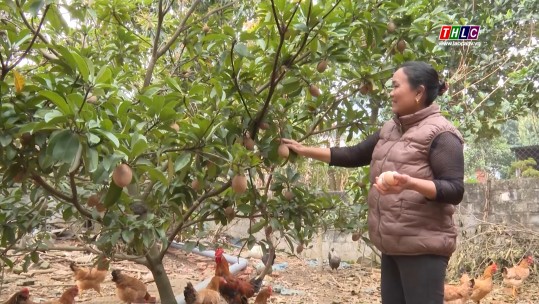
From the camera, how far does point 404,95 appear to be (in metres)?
2.16

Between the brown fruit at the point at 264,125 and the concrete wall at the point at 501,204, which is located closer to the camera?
the brown fruit at the point at 264,125

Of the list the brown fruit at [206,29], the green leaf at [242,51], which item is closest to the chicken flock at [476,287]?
the brown fruit at [206,29]

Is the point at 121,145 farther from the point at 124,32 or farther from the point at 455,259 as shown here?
the point at 455,259

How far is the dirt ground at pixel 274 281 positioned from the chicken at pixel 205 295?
1.11 meters

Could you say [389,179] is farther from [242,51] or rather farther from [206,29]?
[206,29]

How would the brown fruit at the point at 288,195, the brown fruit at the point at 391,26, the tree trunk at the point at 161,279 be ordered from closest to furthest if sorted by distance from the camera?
1. the brown fruit at the point at 391,26
2. the brown fruit at the point at 288,195
3. the tree trunk at the point at 161,279

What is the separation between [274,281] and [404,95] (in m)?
3.99

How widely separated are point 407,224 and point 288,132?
2.31 ft

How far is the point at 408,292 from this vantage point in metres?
2.12

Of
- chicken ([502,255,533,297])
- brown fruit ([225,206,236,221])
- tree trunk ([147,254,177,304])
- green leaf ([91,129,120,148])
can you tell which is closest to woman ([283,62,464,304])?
brown fruit ([225,206,236,221])

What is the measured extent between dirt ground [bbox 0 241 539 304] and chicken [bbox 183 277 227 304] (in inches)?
43.7

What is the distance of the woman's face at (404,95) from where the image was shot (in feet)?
7.06

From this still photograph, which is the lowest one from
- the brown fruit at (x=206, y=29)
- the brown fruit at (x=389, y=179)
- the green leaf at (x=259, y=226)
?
the green leaf at (x=259, y=226)

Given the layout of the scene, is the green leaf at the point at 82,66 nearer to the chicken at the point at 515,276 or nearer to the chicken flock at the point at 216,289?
the chicken flock at the point at 216,289
